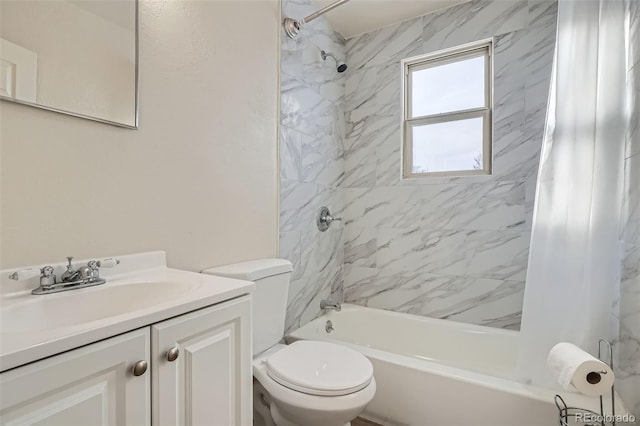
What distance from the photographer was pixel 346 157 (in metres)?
2.62

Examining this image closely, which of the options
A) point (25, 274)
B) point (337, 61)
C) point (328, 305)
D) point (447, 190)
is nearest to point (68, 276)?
point (25, 274)

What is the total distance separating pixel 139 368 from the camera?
0.70 meters

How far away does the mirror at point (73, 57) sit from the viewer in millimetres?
875

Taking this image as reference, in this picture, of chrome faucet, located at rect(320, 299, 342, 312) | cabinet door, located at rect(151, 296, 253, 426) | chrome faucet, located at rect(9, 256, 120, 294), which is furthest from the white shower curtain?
chrome faucet, located at rect(9, 256, 120, 294)

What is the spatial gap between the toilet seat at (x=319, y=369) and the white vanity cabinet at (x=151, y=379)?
0.87 ft

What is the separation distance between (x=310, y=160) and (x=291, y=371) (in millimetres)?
1380

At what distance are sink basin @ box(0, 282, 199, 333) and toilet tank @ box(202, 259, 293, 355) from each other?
0.36 meters

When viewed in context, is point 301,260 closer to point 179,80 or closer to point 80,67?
point 179,80

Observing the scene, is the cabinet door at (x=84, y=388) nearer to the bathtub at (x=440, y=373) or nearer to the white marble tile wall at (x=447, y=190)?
the bathtub at (x=440, y=373)

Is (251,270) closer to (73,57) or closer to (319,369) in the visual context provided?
(319,369)

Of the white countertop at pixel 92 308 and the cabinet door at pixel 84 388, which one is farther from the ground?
the white countertop at pixel 92 308

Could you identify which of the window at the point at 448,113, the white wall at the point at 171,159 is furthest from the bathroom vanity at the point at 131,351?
the window at the point at 448,113

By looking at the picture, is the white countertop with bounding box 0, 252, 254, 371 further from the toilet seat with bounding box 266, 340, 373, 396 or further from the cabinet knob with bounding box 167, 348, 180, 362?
the toilet seat with bounding box 266, 340, 373, 396

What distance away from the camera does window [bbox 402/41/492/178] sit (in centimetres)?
219
